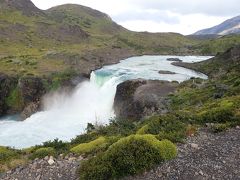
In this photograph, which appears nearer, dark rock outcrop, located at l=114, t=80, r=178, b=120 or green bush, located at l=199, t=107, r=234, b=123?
green bush, located at l=199, t=107, r=234, b=123

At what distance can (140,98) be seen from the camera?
50688 mm

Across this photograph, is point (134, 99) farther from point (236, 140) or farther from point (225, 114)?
point (236, 140)

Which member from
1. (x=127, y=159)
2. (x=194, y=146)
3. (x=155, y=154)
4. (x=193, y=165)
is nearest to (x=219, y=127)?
(x=194, y=146)

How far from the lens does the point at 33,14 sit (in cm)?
18438

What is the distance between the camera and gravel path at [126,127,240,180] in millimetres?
14641

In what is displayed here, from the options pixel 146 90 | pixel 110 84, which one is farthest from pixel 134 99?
pixel 110 84

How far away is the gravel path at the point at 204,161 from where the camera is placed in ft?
48.0

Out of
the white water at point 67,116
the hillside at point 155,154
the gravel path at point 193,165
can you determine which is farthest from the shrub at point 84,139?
the white water at point 67,116

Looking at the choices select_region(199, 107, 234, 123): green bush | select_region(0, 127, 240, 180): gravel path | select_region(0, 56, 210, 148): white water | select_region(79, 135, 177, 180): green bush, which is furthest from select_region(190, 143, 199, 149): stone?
select_region(0, 56, 210, 148): white water

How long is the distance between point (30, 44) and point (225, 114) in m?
122

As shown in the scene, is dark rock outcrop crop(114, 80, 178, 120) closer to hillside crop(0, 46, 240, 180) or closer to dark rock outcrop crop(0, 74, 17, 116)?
hillside crop(0, 46, 240, 180)

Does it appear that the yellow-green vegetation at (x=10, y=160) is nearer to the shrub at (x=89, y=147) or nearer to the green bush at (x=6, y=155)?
the green bush at (x=6, y=155)

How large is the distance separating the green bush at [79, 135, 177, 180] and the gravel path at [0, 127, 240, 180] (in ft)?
1.13

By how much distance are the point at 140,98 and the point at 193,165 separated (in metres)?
35.4
